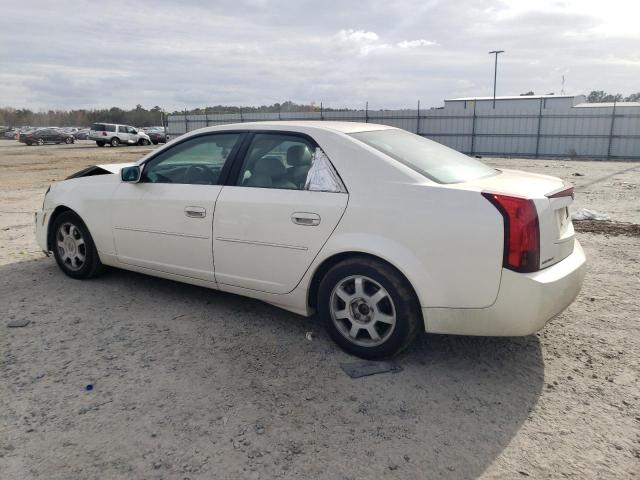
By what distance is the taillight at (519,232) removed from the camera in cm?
283

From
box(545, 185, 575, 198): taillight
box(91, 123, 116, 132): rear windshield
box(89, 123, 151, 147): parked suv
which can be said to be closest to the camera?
box(545, 185, 575, 198): taillight

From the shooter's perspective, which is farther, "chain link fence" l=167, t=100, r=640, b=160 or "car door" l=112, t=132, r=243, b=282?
"chain link fence" l=167, t=100, r=640, b=160

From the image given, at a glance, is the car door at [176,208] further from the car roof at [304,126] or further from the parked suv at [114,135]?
the parked suv at [114,135]

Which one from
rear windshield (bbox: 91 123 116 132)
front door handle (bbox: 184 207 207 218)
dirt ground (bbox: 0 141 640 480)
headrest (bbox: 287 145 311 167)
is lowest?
dirt ground (bbox: 0 141 640 480)

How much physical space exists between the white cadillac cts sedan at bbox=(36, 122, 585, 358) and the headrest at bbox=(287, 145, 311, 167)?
0.03 feet

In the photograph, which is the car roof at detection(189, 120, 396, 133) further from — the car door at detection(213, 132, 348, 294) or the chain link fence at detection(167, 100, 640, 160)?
the chain link fence at detection(167, 100, 640, 160)

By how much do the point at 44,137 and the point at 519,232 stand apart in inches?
1829

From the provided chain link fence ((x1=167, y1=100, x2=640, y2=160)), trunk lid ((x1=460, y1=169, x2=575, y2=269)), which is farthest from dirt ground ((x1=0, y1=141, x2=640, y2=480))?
chain link fence ((x1=167, y1=100, x2=640, y2=160))

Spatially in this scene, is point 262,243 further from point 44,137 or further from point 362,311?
point 44,137

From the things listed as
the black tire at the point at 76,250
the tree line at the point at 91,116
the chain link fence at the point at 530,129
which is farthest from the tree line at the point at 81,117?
the black tire at the point at 76,250

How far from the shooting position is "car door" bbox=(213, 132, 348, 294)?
3.41m

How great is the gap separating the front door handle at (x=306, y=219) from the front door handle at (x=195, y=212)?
846 millimetres

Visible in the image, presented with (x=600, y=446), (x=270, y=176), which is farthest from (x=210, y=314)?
(x=600, y=446)

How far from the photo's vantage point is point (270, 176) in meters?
3.74
